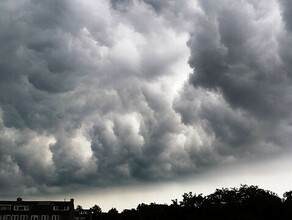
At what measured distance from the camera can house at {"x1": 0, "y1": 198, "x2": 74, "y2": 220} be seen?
465ft

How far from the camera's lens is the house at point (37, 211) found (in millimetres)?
141750

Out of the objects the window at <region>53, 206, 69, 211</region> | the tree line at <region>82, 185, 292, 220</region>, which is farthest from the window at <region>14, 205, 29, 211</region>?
the tree line at <region>82, 185, 292, 220</region>

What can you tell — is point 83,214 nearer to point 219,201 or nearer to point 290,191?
A: point 219,201

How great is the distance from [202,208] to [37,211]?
65.3m

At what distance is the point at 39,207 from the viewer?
145125 mm

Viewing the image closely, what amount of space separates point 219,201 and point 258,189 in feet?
48.8

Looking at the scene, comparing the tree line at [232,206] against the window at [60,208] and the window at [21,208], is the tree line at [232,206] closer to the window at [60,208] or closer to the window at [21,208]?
the window at [60,208]

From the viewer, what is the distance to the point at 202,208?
11481 cm

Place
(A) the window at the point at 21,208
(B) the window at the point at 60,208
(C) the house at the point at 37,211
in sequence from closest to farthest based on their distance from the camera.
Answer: (C) the house at the point at 37,211 < (B) the window at the point at 60,208 < (A) the window at the point at 21,208

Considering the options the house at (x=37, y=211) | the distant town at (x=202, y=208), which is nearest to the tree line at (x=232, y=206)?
the distant town at (x=202, y=208)

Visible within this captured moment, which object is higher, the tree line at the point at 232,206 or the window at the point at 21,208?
the window at the point at 21,208

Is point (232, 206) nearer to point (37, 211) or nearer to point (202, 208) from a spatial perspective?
point (202, 208)

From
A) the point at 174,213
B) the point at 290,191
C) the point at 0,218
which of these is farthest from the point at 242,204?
the point at 0,218

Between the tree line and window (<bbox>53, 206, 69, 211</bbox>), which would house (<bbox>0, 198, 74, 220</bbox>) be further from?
the tree line
